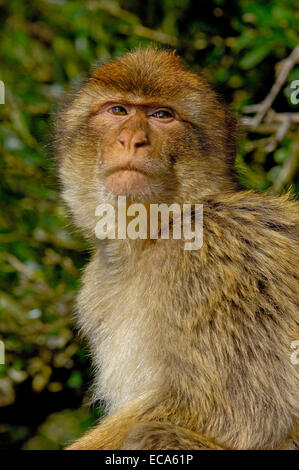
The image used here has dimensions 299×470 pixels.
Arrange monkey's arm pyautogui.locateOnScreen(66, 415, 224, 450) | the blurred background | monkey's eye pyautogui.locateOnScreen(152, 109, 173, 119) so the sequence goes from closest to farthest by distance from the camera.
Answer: monkey's arm pyautogui.locateOnScreen(66, 415, 224, 450), monkey's eye pyautogui.locateOnScreen(152, 109, 173, 119), the blurred background

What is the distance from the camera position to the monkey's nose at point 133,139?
9.74 ft

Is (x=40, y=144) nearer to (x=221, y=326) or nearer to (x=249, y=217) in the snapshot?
(x=249, y=217)

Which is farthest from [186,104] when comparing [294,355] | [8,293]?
[8,293]

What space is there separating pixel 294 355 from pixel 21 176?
264 cm

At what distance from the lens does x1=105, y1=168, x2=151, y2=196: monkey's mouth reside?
9.74 ft

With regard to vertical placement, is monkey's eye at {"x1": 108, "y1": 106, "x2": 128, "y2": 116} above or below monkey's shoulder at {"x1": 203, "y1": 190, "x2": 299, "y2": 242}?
above
